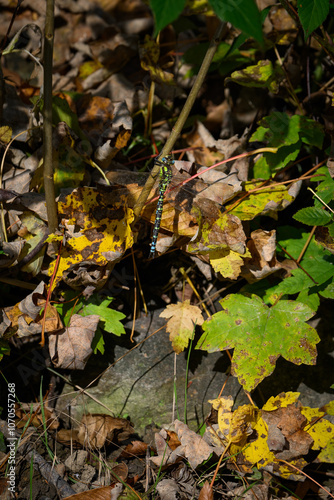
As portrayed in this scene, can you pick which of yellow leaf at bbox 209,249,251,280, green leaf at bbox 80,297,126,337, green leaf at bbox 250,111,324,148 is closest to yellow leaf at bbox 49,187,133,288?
green leaf at bbox 80,297,126,337

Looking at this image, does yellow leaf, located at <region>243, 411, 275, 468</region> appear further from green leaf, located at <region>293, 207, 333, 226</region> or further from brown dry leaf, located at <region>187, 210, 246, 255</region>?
green leaf, located at <region>293, 207, 333, 226</region>

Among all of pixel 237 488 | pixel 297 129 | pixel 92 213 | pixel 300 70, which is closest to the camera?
pixel 237 488

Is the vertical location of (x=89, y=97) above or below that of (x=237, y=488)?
above

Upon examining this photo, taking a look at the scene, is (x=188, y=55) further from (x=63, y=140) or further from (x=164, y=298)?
(x=164, y=298)

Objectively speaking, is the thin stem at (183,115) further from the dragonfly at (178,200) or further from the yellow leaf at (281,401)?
the yellow leaf at (281,401)

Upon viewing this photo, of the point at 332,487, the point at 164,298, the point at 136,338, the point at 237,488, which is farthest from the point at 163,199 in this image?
the point at 332,487

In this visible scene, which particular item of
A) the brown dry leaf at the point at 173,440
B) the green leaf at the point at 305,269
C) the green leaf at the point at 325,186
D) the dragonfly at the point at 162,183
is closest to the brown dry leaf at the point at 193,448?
the brown dry leaf at the point at 173,440

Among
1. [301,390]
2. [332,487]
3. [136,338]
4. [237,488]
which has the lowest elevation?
[332,487]

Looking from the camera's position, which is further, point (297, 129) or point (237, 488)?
point (297, 129)
